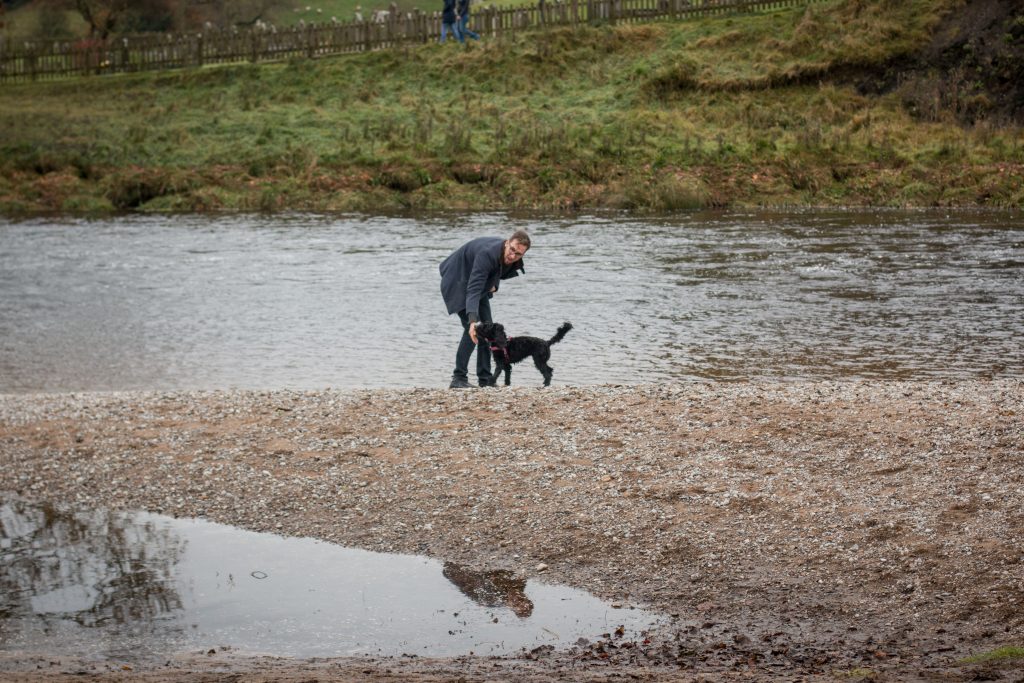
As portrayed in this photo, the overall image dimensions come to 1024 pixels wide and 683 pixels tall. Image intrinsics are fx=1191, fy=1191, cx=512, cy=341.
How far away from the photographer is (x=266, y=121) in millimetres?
36938

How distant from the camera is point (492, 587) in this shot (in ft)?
25.1

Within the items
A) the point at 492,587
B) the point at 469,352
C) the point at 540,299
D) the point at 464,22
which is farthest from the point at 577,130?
the point at 492,587

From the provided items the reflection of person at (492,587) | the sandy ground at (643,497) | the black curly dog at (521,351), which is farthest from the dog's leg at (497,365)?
the reflection of person at (492,587)

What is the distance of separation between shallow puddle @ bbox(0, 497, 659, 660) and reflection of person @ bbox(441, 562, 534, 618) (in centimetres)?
1

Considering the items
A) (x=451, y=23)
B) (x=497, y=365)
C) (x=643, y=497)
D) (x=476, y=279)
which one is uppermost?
(x=451, y=23)

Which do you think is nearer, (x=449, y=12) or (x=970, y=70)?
(x=970, y=70)

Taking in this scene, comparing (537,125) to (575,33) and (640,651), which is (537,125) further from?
(640,651)

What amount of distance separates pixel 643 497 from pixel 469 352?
436 cm

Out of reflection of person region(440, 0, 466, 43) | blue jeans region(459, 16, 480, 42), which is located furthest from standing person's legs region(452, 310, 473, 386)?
blue jeans region(459, 16, 480, 42)

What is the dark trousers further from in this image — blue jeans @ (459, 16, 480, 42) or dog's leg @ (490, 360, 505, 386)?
blue jeans @ (459, 16, 480, 42)

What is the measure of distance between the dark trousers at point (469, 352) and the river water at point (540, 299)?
1.35m

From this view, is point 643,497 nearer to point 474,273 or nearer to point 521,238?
point 521,238

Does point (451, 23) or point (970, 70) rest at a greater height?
point (451, 23)

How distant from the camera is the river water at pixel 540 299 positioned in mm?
14727
